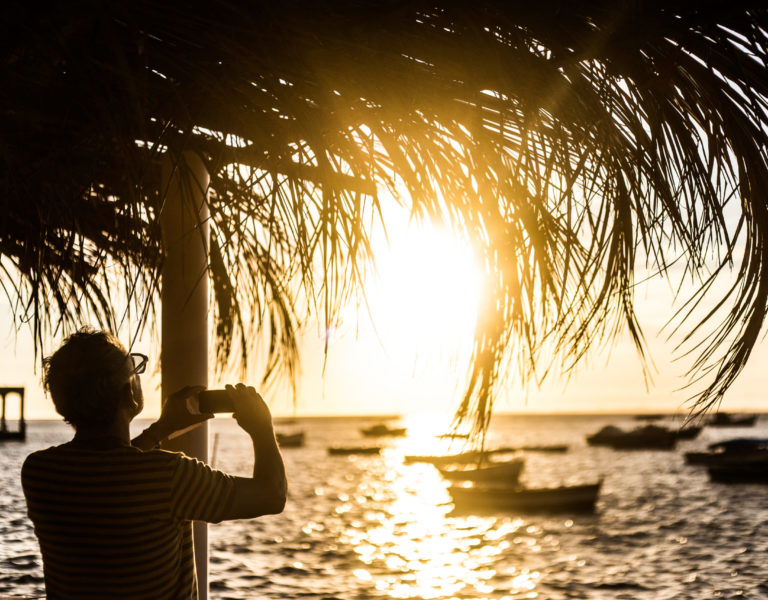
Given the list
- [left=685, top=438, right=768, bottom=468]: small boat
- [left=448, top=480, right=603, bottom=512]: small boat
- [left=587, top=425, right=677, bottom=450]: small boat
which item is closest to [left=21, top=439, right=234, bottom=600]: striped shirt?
[left=448, top=480, right=603, bottom=512]: small boat

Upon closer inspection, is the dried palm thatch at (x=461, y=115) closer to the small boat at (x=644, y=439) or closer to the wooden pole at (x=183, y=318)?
the wooden pole at (x=183, y=318)

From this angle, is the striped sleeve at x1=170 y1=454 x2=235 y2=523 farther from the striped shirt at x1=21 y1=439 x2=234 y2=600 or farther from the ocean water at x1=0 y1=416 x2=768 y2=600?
the ocean water at x1=0 y1=416 x2=768 y2=600

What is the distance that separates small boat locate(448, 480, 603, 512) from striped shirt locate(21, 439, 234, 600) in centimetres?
2558

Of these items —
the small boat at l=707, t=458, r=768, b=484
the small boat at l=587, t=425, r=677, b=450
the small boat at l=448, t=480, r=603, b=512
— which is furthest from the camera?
the small boat at l=587, t=425, r=677, b=450

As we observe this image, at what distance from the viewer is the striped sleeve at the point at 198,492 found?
1.62 m

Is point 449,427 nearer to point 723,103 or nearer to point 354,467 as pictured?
point 723,103

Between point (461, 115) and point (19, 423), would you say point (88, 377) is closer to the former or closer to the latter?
point (461, 115)

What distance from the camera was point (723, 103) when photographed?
2035mm

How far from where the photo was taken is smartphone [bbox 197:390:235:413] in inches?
73.1

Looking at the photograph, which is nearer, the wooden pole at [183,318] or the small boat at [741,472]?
the wooden pole at [183,318]

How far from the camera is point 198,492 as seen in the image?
1627 millimetres

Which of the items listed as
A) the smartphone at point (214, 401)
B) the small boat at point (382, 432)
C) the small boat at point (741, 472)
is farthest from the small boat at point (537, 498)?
the small boat at point (382, 432)

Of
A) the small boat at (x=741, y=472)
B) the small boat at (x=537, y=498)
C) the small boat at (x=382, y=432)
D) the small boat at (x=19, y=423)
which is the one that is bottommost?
the small boat at (x=382, y=432)

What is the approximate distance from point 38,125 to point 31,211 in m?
0.51
